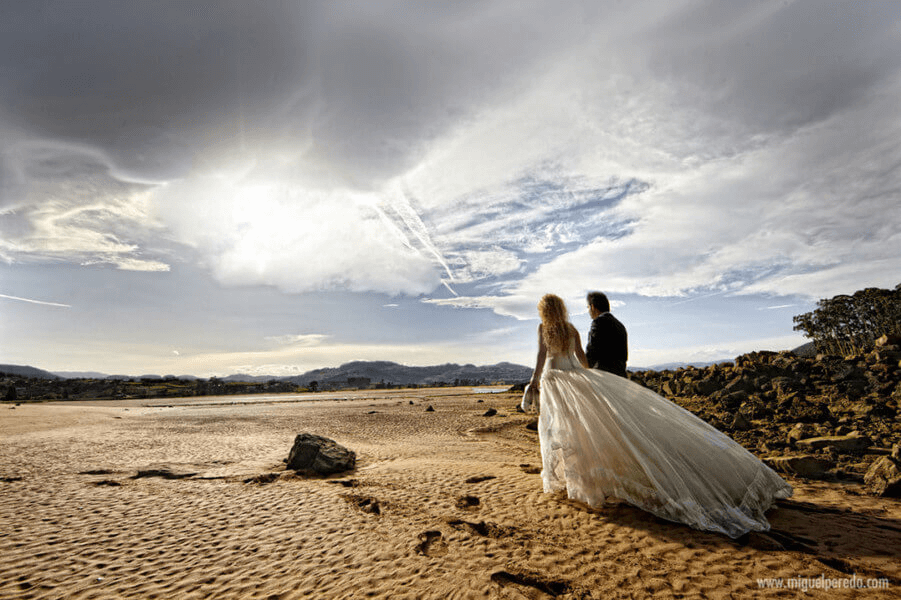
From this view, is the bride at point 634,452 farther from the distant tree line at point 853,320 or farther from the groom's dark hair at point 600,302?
the distant tree line at point 853,320

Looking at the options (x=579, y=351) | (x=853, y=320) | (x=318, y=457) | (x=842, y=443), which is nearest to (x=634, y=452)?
(x=579, y=351)

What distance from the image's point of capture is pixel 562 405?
6.09 metres

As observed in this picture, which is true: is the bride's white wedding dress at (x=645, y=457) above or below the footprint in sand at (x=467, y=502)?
above

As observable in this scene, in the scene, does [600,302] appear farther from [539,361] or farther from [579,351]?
[539,361]

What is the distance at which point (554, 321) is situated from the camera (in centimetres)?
630

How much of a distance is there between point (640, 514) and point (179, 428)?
2837 centimetres

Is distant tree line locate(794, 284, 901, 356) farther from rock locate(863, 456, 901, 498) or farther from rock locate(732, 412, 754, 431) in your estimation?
rock locate(863, 456, 901, 498)

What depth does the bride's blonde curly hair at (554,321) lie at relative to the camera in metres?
6.32

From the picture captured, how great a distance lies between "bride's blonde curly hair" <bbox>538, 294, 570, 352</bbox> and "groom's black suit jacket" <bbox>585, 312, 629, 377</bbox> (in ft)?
2.39

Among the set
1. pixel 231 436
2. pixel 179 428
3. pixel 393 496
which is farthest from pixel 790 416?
pixel 179 428

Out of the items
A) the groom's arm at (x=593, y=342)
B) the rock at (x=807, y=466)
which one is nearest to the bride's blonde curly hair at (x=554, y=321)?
the groom's arm at (x=593, y=342)

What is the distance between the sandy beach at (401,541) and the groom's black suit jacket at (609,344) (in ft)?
7.41

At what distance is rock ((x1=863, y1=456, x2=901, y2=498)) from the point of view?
261 inches

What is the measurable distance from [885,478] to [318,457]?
12923mm
